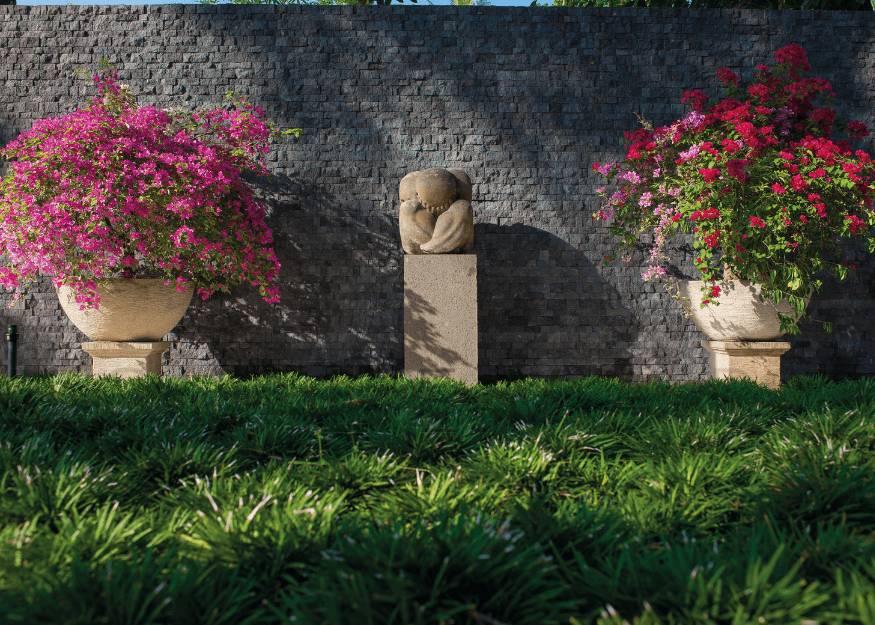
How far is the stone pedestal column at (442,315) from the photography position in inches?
131

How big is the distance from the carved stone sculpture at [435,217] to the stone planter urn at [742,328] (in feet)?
5.69

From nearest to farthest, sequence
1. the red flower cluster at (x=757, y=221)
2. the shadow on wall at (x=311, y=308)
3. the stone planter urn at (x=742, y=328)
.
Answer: the red flower cluster at (x=757, y=221), the stone planter urn at (x=742, y=328), the shadow on wall at (x=311, y=308)

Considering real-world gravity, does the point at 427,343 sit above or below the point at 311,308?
below

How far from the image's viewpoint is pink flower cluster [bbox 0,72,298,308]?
309 cm

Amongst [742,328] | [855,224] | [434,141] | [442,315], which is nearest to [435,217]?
[442,315]

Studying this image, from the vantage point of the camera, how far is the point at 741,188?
3.05 m

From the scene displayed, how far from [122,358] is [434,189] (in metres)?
2.61

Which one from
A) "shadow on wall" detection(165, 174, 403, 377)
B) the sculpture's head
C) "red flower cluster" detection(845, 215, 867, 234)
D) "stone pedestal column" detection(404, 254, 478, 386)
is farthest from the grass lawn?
"shadow on wall" detection(165, 174, 403, 377)

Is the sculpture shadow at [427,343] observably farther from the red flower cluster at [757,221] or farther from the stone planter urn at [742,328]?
the red flower cluster at [757,221]

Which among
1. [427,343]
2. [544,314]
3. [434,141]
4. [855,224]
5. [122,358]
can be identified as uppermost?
[434,141]

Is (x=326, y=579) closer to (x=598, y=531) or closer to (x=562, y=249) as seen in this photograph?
(x=598, y=531)

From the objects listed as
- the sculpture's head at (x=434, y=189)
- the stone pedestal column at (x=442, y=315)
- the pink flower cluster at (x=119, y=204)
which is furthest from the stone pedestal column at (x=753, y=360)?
the pink flower cluster at (x=119, y=204)

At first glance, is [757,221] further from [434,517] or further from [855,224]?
[434,517]

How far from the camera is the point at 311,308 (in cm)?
420
